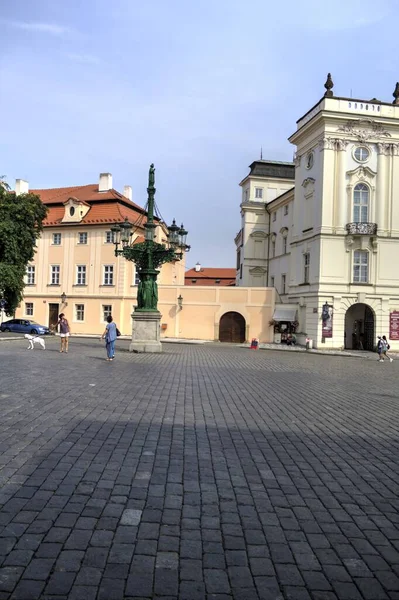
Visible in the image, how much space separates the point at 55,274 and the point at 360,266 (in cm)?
2862

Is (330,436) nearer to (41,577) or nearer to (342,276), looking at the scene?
(41,577)

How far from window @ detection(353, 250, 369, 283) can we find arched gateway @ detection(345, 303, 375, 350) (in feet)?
7.67

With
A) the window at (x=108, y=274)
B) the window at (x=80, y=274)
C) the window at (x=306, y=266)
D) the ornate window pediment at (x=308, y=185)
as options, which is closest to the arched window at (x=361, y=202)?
the ornate window pediment at (x=308, y=185)

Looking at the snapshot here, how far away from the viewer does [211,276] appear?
9350 centimetres

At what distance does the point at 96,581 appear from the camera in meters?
3.25

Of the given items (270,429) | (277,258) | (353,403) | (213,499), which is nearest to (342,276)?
(277,258)

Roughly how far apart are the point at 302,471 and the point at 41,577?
10.9ft

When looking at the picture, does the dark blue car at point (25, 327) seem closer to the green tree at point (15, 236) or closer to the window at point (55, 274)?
the window at point (55, 274)

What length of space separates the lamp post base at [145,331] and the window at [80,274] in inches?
1027

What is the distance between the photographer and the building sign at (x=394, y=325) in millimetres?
36781

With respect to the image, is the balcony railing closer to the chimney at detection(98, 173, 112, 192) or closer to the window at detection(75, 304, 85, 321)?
the window at detection(75, 304, 85, 321)

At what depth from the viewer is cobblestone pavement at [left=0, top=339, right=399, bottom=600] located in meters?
3.33

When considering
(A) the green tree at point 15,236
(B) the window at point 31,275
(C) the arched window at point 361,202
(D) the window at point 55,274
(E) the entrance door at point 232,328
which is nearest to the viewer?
(A) the green tree at point 15,236

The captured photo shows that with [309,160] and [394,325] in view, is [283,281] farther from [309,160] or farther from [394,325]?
[394,325]
